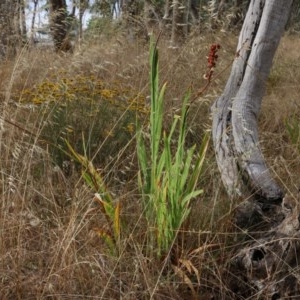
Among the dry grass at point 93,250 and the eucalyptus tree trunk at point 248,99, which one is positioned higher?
the eucalyptus tree trunk at point 248,99

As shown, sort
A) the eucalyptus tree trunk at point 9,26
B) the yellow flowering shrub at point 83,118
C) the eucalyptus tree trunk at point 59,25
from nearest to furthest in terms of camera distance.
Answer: the yellow flowering shrub at point 83,118
the eucalyptus tree trunk at point 59,25
the eucalyptus tree trunk at point 9,26

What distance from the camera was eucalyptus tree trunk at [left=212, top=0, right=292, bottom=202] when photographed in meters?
2.03

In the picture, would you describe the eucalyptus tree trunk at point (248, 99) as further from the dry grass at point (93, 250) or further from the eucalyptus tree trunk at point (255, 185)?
the dry grass at point (93, 250)

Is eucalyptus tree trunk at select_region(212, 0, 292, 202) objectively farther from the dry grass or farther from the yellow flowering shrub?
the yellow flowering shrub

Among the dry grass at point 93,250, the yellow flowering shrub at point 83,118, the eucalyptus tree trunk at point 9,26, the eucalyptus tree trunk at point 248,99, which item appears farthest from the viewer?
the eucalyptus tree trunk at point 9,26

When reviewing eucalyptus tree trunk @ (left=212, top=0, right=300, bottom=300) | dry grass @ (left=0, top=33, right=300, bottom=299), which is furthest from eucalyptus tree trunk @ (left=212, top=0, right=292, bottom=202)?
dry grass @ (left=0, top=33, right=300, bottom=299)

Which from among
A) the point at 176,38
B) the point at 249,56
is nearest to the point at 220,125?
the point at 249,56

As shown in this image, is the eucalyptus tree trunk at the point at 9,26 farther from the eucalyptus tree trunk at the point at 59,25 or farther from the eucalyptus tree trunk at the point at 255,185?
the eucalyptus tree trunk at the point at 255,185

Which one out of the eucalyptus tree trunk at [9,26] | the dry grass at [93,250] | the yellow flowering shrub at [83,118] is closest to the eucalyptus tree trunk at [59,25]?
the eucalyptus tree trunk at [9,26]

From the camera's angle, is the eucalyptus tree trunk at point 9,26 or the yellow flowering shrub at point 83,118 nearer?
the yellow flowering shrub at point 83,118

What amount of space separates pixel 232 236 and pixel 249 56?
993 mm

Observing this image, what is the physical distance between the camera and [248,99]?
7.42 feet

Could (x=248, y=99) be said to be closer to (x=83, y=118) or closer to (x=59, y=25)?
(x=83, y=118)

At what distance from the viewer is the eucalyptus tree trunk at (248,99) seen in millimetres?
2027
